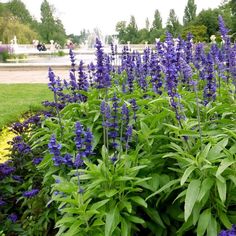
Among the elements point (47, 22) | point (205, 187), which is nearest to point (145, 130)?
point (205, 187)

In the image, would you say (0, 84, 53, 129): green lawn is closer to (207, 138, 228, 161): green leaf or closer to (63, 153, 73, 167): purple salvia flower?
(63, 153, 73, 167): purple salvia flower

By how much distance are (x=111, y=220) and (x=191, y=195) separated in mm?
500

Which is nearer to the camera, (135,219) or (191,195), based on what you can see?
(191,195)

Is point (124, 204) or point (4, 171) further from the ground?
point (124, 204)

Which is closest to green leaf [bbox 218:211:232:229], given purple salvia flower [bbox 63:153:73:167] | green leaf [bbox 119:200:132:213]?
green leaf [bbox 119:200:132:213]

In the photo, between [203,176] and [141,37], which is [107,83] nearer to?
[203,176]

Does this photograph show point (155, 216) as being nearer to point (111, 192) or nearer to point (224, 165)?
point (111, 192)

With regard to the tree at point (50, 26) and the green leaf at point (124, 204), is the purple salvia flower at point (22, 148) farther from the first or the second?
the tree at point (50, 26)

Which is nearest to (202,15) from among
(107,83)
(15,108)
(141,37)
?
(141,37)

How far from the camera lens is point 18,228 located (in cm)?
322

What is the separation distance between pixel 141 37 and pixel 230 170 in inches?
2197

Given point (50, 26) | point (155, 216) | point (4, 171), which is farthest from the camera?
point (50, 26)

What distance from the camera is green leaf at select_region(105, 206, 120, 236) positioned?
2.24 metres

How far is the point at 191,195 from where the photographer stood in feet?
7.00
